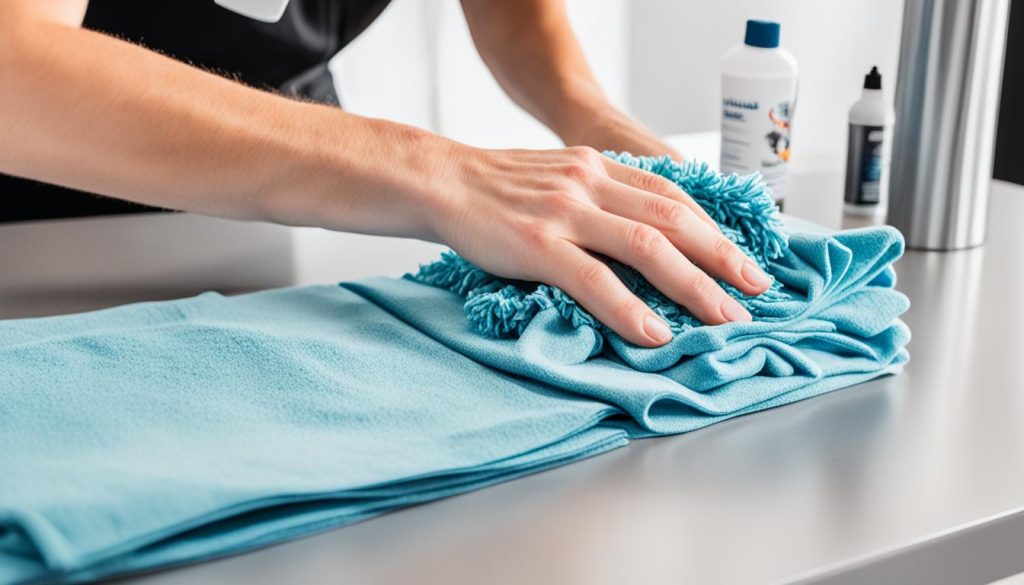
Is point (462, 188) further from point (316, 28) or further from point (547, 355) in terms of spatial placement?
point (316, 28)

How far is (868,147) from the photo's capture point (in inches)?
45.6

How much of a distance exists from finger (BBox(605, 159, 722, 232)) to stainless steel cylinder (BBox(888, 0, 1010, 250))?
0.38 m

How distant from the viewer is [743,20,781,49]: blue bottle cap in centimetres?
111

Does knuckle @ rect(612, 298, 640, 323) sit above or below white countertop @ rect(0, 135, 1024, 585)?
above

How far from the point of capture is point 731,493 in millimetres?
596

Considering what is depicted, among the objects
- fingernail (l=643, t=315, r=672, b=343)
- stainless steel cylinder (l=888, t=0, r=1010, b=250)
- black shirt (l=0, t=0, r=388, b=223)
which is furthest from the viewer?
black shirt (l=0, t=0, r=388, b=223)

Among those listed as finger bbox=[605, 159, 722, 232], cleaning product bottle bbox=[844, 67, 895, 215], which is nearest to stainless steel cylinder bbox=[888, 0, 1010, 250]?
cleaning product bottle bbox=[844, 67, 895, 215]

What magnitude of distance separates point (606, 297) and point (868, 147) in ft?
1.88

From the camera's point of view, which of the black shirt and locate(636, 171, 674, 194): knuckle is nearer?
locate(636, 171, 674, 194): knuckle

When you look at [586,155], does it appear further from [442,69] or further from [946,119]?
[442,69]

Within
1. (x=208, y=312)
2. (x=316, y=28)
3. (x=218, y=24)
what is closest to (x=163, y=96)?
(x=208, y=312)

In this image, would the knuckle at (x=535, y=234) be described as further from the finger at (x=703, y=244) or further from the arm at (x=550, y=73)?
the arm at (x=550, y=73)

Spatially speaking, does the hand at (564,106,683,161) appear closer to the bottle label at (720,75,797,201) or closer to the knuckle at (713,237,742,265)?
the bottle label at (720,75,797,201)

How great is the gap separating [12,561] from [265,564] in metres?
0.11
